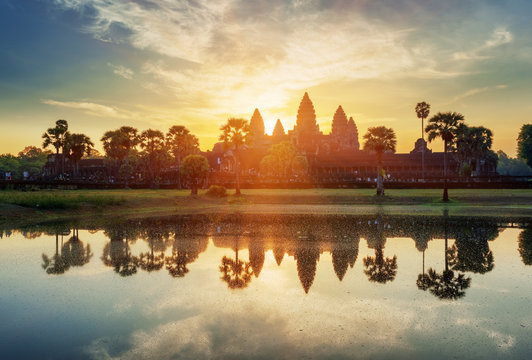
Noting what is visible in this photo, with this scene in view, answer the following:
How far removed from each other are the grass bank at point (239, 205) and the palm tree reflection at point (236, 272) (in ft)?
56.3

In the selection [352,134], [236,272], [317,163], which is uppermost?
[352,134]

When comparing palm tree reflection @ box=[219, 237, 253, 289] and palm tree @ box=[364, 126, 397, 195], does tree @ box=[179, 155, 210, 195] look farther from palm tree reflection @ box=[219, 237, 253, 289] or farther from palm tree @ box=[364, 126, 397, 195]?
palm tree reflection @ box=[219, 237, 253, 289]

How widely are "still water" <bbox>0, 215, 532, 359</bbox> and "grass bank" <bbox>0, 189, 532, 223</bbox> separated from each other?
34.2ft

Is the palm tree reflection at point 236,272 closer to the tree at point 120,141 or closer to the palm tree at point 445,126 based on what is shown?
the palm tree at point 445,126

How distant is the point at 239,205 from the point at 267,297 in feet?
94.0

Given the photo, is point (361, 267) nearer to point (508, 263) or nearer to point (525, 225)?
point (508, 263)

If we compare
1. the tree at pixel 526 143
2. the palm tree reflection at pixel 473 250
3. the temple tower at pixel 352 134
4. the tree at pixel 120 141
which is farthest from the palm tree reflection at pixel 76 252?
the temple tower at pixel 352 134

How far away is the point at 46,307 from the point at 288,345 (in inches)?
226

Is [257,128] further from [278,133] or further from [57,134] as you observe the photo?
[57,134]

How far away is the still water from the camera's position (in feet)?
22.7

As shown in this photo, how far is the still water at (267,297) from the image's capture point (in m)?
6.93

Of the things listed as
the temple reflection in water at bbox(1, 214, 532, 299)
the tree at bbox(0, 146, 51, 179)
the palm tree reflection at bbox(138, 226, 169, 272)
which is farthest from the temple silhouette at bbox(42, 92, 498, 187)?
the palm tree reflection at bbox(138, 226, 169, 272)

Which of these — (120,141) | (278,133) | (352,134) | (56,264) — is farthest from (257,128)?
(56,264)

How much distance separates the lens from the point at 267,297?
962 cm
